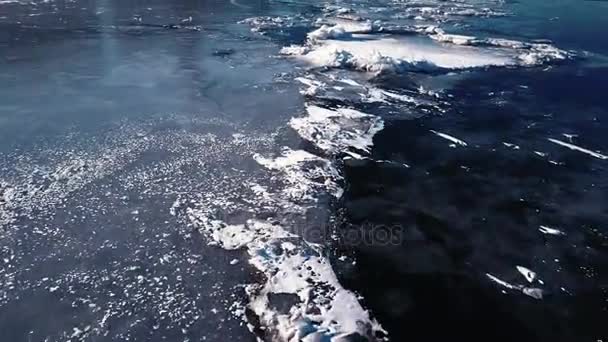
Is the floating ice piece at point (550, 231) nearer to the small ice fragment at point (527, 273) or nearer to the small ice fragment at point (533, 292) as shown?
the small ice fragment at point (527, 273)

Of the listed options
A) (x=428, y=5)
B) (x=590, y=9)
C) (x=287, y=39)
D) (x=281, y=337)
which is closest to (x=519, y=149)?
(x=281, y=337)

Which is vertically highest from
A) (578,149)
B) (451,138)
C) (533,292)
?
(451,138)

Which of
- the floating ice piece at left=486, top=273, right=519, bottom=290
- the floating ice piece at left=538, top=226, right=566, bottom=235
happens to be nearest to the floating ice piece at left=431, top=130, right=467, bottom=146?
the floating ice piece at left=538, top=226, right=566, bottom=235

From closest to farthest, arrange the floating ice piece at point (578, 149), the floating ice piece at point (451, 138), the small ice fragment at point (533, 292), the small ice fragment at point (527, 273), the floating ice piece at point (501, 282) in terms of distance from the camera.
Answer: the small ice fragment at point (533, 292)
the floating ice piece at point (501, 282)
the small ice fragment at point (527, 273)
the floating ice piece at point (578, 149)
the floating ice piece at point (451, 138)

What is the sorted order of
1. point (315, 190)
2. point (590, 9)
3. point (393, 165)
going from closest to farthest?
point (315, 190) → point (393, 165) → point (590, 9)

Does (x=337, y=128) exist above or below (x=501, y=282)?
above

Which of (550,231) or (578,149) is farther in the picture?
(578,149)

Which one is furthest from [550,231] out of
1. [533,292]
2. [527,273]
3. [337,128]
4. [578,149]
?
[337,128]

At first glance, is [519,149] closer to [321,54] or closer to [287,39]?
[321,54]

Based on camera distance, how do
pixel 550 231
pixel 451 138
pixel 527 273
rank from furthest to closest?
pixel 451 138 → pixel 550 231 → pixel 527 273

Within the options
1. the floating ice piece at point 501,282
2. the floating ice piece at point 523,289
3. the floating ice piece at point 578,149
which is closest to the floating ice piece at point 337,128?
the floating ice piece at point 578,149

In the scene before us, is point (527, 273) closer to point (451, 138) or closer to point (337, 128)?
point (451, 138)
